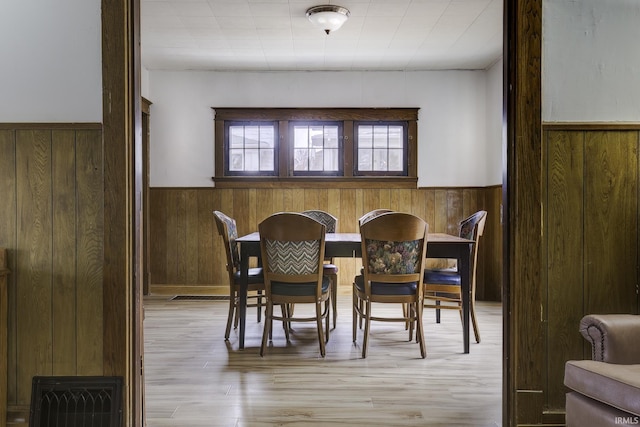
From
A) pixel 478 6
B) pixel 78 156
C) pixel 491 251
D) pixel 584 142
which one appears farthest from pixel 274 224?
pixel 491 251

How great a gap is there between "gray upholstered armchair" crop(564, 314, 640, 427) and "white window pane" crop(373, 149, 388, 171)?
3.81 m

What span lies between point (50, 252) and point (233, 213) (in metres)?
3.62

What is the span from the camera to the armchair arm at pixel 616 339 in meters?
1.74

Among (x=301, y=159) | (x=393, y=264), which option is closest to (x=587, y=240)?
(x=393, y=264)

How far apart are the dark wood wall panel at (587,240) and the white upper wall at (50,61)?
1.93m

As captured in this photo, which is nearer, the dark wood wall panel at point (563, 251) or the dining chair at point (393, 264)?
the dark wood wall panel at point (563, 251)

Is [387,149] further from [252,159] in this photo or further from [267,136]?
[252,159]

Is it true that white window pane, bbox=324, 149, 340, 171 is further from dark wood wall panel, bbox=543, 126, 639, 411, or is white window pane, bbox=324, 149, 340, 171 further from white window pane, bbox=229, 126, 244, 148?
dark wood wall panel, bbox=543, 126, 639, 411

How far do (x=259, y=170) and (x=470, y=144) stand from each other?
2.44 metres

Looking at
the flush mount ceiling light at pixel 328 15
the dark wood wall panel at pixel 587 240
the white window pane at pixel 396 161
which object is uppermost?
the flush mount ceiling light at pixel 328 15

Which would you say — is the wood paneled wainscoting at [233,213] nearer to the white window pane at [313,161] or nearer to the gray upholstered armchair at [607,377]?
the white window pane at [313,161]

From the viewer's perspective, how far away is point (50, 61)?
1941 millimetres

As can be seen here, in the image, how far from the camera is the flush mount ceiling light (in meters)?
3.74

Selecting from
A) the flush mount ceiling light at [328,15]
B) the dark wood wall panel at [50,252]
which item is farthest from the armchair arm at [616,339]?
the flush mount ceiling light at [328,15]
